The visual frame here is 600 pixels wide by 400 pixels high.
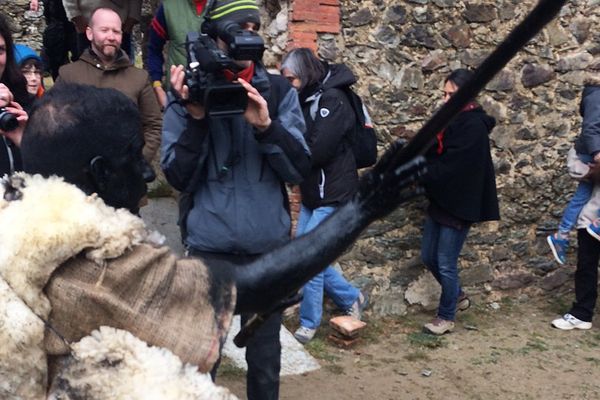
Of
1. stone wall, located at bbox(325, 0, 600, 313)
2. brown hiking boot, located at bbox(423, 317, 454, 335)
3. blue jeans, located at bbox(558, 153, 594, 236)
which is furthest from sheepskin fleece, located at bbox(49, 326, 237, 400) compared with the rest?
blue jeans, located at bbox(558, 153, 594, 236)

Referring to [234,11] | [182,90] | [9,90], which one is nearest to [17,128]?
[9,90]

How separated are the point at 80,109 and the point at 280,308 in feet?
2.39

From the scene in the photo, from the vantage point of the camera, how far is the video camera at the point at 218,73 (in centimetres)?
292

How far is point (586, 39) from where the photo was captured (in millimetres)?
5844

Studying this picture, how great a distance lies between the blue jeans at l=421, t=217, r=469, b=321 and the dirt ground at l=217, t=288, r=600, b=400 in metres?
0.24

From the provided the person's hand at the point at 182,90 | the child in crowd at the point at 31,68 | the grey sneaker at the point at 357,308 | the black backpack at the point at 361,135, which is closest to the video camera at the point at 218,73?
the person's hand at the point at 182,90

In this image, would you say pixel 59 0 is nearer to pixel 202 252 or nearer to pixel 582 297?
pixel 202 252

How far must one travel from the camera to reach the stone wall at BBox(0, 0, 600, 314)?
17.1ft

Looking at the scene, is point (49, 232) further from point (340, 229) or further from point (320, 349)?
point (320, 349)

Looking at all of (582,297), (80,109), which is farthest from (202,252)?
(582,297)

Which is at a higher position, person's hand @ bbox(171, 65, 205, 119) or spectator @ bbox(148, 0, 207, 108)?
person's hand @ bbox(171, 65, 205, 119)

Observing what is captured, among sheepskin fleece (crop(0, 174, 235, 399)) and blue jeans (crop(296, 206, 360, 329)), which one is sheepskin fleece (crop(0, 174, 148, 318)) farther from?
blue jeans (crop(296, 206, 360, 329))

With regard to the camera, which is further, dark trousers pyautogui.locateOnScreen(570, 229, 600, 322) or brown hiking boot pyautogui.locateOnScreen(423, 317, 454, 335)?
dark trousers pyautogui.locateOnScreen(570, 229, 600, 322)

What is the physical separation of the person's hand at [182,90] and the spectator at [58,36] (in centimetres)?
359
